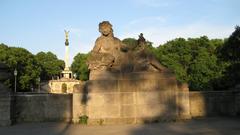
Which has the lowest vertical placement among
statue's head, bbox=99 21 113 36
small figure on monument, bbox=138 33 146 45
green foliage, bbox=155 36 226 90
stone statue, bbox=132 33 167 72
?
stone statue, bbox=132 33 167 72

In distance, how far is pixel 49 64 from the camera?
110375 millimetres

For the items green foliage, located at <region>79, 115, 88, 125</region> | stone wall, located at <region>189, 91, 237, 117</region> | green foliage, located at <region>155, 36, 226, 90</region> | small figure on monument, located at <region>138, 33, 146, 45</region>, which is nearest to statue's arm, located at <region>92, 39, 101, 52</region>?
small figure on monument, located at <region>138, 33, 146, 45</region>

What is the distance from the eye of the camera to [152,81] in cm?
1295

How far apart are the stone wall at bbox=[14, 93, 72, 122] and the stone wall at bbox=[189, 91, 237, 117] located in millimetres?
4686

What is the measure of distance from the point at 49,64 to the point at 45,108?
9837cm

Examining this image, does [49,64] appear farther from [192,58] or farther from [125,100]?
[125,100]

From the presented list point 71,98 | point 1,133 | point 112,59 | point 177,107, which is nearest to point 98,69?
point 112,59

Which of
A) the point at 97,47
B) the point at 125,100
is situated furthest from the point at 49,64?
the point at 125,100

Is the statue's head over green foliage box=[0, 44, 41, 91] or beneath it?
A: beneath

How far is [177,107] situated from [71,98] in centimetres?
382

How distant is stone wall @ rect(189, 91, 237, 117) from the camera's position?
1441 cm

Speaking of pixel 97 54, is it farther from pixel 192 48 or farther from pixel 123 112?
pixel 192 48

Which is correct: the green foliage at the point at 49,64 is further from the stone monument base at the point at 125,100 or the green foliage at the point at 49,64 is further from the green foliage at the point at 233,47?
the stone monument base at the point at 125,100

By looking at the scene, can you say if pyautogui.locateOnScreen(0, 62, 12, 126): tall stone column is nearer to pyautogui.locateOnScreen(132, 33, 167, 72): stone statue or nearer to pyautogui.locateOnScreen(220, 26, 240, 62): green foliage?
pyautogui.locateOnScreen(132, 33, 167, 72): stone statue
